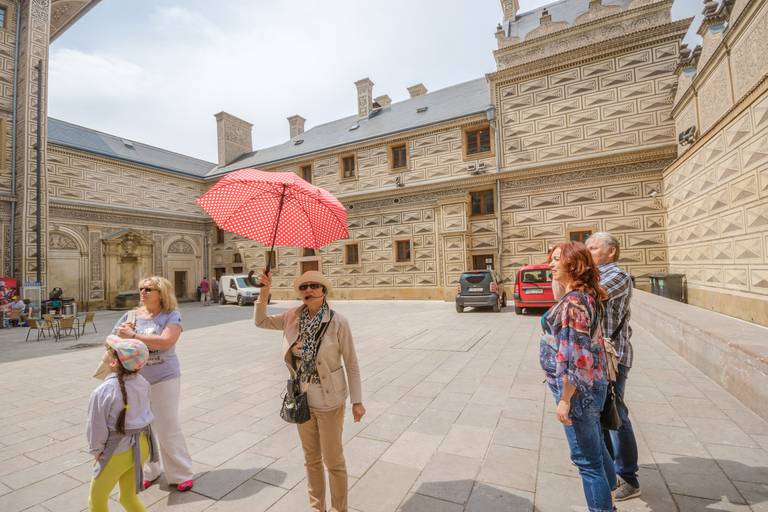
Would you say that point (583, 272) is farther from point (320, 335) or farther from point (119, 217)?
point (119, 217)

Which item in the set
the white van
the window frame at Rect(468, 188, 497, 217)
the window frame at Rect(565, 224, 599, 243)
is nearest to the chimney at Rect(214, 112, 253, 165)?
the white van

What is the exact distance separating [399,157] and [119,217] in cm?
1672

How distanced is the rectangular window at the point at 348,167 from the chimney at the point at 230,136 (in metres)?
11.8

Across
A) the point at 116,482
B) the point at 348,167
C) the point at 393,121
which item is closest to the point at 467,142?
the point at 393,121

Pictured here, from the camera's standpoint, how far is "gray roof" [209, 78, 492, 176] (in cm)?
1912

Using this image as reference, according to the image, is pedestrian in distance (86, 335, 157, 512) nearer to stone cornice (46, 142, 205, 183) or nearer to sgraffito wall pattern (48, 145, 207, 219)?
sgraffito wall pattern (48, 145, 207, 219)

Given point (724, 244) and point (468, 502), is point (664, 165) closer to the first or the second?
point (724, 244)

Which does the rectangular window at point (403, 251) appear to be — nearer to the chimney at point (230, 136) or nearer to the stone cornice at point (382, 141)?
the stone cornice at point (382, 141)

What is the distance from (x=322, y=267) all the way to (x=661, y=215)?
638 inches

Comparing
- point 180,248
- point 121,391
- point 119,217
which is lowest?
point 121,391

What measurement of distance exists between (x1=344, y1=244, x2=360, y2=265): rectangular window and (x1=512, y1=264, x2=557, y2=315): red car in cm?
1049

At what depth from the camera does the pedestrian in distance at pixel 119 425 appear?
7.13ft

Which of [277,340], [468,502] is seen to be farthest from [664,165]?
[468,502]

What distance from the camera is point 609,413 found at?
2.30 m
